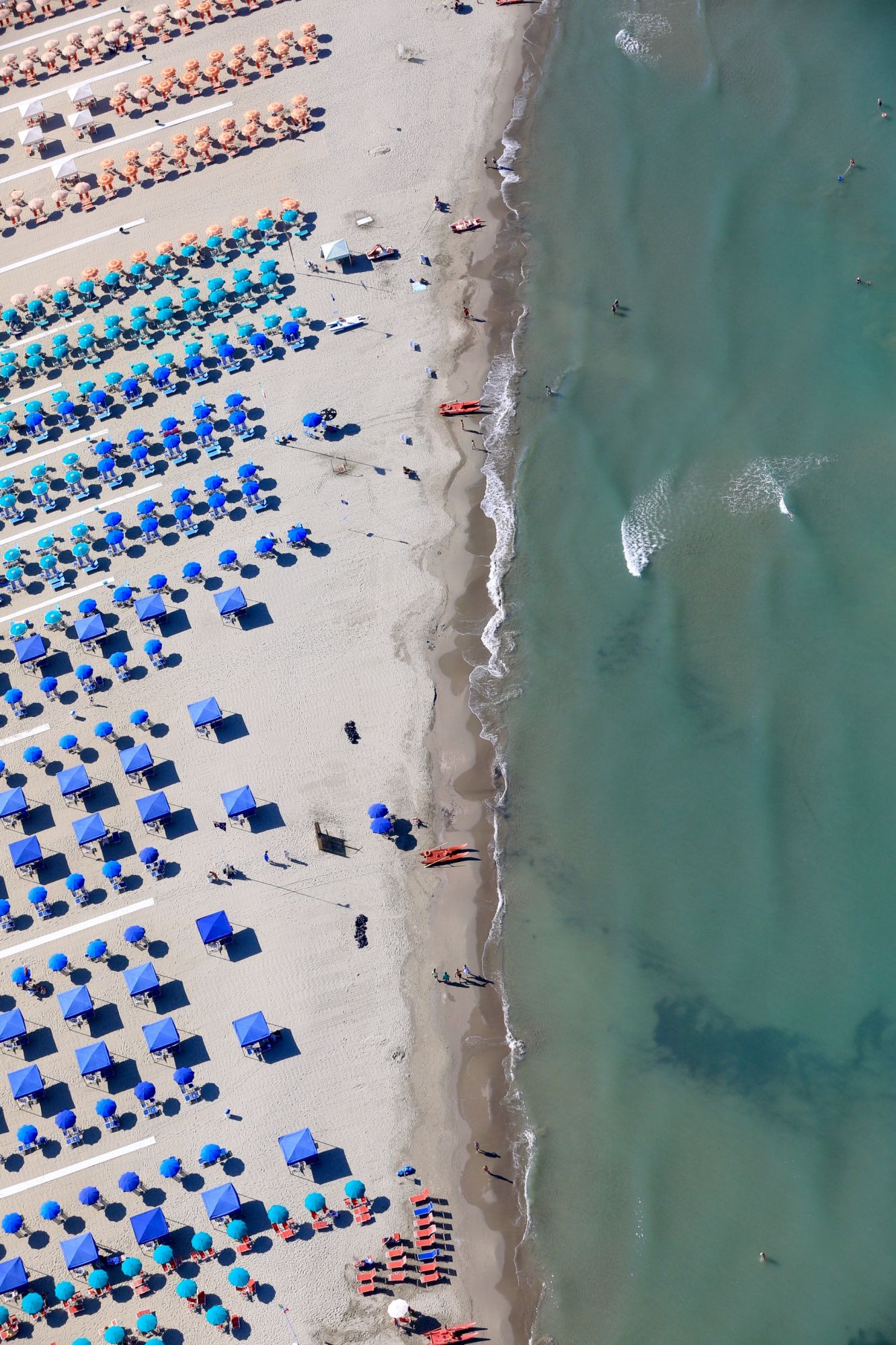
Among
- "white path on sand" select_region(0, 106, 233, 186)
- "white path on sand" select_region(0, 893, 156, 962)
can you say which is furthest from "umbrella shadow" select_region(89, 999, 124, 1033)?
"white path on sand" select_region(0, 106, 233, 186)

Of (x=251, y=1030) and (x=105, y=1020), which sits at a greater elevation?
(x=251, y=1030)

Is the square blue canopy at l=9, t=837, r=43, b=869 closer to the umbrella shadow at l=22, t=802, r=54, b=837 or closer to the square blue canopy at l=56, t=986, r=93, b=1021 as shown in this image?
the umbrella shadow at l=22, t=802, r=54, b=837

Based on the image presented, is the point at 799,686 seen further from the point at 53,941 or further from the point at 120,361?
the point at 120,361

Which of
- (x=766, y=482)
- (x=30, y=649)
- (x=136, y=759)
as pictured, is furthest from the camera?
(x=30, y=649)

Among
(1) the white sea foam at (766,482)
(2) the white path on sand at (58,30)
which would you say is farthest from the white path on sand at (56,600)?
(2) the white path on sand at (58,30)

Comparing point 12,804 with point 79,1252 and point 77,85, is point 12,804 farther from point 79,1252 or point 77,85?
point 77,85

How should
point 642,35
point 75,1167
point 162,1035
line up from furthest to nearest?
point 642,35 < point 162,1035 < point 75,1167

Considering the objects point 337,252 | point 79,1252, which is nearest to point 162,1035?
point 79,1252

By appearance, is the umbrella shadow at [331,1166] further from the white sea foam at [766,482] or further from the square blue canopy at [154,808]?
the white sea foam at [766,482]

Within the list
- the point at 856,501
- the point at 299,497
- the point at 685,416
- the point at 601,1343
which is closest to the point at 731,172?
the point at 685,416
